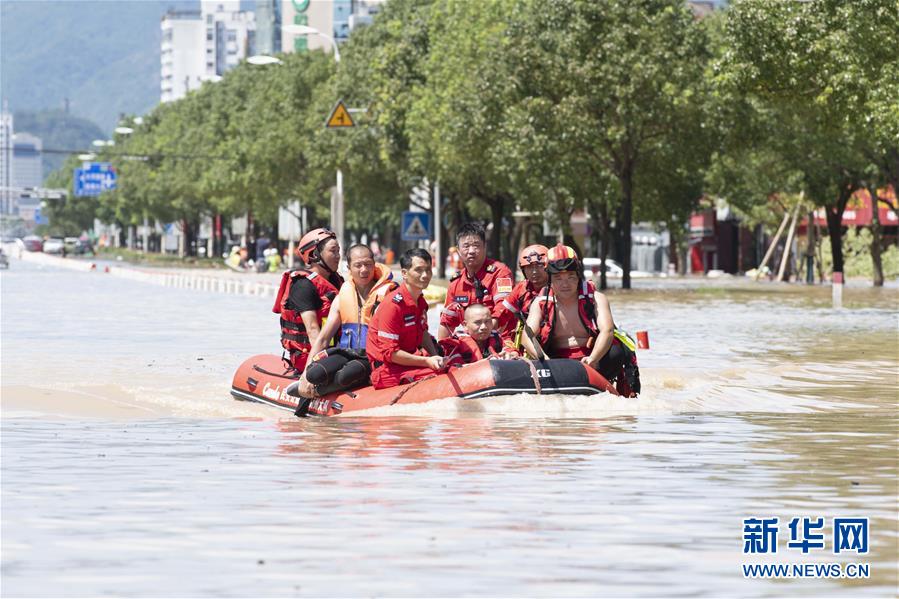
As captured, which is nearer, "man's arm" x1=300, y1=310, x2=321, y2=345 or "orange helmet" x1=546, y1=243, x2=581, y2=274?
"orange helmet" x1=546, y1=243, x2=581, y2=274

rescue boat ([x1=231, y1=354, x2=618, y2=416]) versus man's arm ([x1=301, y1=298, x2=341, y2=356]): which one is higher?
man's arm ([x1=301, y1=298, x2=341, y2=356])

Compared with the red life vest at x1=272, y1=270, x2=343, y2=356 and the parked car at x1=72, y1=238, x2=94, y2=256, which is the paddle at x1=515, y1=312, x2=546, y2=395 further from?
the parked car at x1=72, y1=238, x2=94, y2=256

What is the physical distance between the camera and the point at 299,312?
17.8 metres

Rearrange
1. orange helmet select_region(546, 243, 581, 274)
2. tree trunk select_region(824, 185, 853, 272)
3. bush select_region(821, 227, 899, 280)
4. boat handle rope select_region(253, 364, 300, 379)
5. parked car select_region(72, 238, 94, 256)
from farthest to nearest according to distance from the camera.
→ 1. parked car select_region(72, 238, 94, 256)
2. bush select_region(821, 227, 899, 280)
3. tree trunk select_region(824, 185, 853, 272)
4. boat handle rope select_region(253, 364, 300, 379)
5. orange helmet select_region(546, 243, 581, 274)

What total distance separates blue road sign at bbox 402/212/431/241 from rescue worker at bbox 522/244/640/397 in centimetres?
3345

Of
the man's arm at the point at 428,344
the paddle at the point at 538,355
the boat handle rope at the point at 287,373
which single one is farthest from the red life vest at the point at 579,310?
the boat handle rope at the point at 287,373

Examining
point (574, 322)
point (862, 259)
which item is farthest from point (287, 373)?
point (862, 259)

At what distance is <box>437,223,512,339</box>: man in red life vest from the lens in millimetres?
17672

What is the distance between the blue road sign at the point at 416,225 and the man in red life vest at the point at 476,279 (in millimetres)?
33030

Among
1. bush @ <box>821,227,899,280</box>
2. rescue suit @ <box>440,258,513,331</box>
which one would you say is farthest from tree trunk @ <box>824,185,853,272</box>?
rescue suit @ <box>440,258,513,331</box>

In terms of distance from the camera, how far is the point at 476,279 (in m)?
17.8

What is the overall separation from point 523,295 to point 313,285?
1806 millimetres

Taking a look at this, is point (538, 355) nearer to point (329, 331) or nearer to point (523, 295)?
point (523, 295)

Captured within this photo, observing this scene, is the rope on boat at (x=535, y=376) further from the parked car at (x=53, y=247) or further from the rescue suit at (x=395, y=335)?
the parked car at (x=53, y=247)
